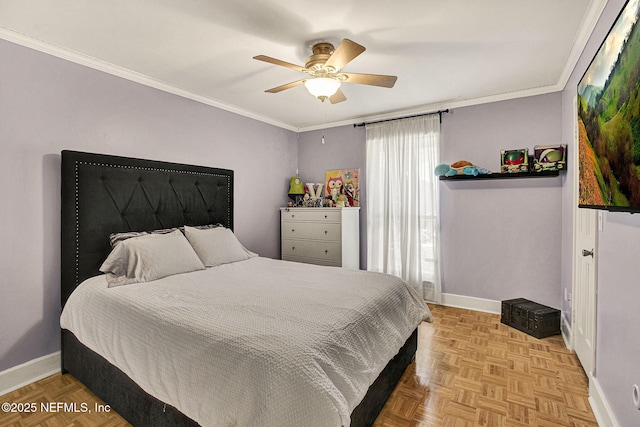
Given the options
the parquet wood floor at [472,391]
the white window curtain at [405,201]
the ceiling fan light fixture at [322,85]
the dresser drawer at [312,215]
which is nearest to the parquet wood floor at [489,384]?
the parquet wood floor at [472,391]

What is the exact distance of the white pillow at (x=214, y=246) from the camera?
9.24ft

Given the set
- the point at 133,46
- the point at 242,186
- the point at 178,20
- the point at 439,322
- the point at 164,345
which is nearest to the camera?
the point at 164,345

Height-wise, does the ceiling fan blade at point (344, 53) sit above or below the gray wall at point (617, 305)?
above

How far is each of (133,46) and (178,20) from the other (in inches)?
22.9

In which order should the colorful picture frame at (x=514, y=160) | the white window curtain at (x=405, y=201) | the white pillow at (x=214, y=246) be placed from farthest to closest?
the white window curtain at (x=405, y=201), the colorful picture frame at (x=514, y=160), the white pillow at (x=214, y=246)

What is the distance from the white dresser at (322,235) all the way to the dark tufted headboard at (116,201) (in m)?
1.16

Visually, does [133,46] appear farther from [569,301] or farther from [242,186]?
[569,301]

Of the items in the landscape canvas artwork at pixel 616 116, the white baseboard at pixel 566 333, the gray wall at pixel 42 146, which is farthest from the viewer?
the white baseboard at pixel 566 333

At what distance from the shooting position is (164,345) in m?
1.48

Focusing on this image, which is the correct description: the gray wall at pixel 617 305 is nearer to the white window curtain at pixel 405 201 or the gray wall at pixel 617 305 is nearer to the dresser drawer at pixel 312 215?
the white window curtain at pixel 405 201

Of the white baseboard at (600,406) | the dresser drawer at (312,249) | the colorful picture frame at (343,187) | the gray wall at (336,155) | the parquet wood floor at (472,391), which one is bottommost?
the parquet wood floor at (472,391)

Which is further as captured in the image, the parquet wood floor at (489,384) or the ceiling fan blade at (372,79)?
the ceiling fan blade at (372,79)

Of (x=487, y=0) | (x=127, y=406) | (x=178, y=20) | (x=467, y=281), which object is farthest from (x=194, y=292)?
(x=467, y=281)

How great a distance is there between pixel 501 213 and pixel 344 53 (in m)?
2.56
